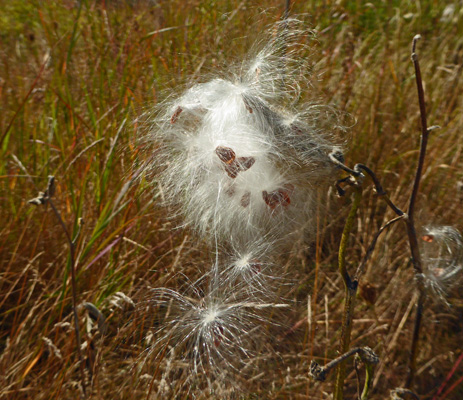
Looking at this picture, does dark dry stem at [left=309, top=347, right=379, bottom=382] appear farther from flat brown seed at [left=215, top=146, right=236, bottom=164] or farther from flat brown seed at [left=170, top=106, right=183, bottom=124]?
flat brown seed at [left=170, top=106, right=183, bottom=124]

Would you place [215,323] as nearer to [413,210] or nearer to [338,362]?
[338,362]

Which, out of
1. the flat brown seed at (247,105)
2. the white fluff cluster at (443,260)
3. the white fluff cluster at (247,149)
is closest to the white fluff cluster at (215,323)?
the white fluff cluster at (247,149)

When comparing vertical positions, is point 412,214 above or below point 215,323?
above

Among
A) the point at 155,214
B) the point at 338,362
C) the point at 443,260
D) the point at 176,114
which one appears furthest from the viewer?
the point at 155,214

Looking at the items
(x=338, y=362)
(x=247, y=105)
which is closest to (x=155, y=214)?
(x=247, y=105)

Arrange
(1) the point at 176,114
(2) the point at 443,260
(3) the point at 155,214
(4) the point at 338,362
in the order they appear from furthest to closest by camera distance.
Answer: (3) the point at 155,214
(2) the point at 443,260
(1) the point at 176,114
(4) the point at 338,362

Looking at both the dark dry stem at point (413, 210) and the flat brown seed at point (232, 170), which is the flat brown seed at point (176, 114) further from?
the dark dry stem at point (413, 210)

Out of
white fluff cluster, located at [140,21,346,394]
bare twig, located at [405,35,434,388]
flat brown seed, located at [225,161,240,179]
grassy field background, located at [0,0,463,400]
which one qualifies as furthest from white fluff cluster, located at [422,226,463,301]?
flat brown seed, located at [225,161,240,179]
